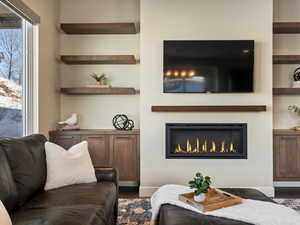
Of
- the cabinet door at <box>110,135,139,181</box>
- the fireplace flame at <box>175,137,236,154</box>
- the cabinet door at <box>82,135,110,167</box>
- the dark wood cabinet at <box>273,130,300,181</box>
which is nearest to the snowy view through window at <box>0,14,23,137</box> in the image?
the cabinet door at <box>82,135,110,167</box>

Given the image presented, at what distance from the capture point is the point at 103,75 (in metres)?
3.78

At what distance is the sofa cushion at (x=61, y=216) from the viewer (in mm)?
1385

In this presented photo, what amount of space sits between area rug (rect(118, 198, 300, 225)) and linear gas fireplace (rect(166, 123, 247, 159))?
0.74 metres

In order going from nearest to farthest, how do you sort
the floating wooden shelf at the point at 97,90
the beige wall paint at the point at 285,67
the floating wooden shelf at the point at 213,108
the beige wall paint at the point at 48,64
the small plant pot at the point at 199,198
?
the small plant pot at the point at 199,198 < the beige wall paint at the point at 48,64 < the floating wooden shelf at the point at 213,108 < the floating wooden shelf at the point at 97,90 < the beige wall paint at the point at 285,67

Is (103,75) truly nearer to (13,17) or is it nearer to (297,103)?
(13,17)

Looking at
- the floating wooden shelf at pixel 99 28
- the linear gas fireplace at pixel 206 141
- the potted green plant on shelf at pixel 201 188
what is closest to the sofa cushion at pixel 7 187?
the potted green plant on shelf at pixel 201 188

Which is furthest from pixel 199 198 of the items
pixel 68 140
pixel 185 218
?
pixel 68 140

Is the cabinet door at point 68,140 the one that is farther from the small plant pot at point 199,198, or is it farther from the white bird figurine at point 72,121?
the small plant pot at point 199,198

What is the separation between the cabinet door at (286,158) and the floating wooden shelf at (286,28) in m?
1.62

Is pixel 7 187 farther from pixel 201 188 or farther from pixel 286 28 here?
pixel 286 28

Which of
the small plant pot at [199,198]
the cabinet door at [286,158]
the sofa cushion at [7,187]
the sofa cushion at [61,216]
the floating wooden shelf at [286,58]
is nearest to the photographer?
the sofa cushion at [61,216]

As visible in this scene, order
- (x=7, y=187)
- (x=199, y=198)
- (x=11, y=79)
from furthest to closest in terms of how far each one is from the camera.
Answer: (x=11, y=79), (x=199, y=198), (x=7, y=187)

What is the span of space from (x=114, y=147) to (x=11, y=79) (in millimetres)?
1572

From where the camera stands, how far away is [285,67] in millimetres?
3787
